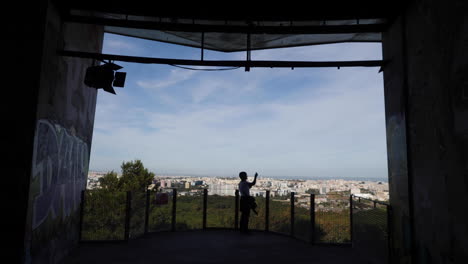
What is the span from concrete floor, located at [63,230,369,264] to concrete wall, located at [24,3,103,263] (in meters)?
0.81

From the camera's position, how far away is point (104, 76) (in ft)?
19.1

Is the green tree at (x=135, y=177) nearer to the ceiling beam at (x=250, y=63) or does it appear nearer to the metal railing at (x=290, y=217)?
the metal railing at (x=290, y=217)

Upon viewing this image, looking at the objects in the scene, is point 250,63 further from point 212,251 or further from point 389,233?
point 389,233

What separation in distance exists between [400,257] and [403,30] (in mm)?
4153

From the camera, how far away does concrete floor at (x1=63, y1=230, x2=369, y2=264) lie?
584 cm

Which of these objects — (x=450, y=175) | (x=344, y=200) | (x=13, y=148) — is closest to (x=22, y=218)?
(x=13, y=148)

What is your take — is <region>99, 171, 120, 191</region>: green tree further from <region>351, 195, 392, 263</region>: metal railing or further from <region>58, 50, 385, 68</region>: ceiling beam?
<region>351, 195, 392, 263</region>: metal railing

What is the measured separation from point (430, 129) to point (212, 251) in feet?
16.3

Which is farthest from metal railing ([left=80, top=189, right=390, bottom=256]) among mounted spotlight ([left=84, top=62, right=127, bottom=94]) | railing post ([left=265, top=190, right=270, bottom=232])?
mounted spotlight ([left=84, top=62, right=127, bottom=94])

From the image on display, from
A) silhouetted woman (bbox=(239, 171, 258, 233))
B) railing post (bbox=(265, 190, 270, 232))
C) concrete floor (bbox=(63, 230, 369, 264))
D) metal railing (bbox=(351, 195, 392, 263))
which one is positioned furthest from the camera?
railing post (bbox=(265, 190, 270, 232))

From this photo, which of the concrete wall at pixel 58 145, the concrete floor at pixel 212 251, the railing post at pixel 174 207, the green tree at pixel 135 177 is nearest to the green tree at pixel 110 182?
the green tree at pixel 135 177

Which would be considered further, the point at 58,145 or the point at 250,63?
the point at 250,63

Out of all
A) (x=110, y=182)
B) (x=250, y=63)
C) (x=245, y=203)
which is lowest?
(x=110, y=182)

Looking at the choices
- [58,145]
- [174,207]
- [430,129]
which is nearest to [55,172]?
[58,145]
